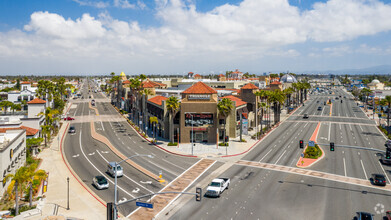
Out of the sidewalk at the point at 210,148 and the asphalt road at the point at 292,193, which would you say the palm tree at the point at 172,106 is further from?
the asphalt road at the point at 292,193

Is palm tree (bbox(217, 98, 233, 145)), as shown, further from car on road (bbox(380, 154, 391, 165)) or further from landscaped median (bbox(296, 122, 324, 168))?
car on road (bbox(380, 154, 391, 165))

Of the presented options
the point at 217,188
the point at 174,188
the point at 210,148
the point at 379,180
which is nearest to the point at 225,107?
the point at 210,148

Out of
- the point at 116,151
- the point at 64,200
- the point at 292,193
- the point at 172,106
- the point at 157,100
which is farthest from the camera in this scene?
the point at 157,100

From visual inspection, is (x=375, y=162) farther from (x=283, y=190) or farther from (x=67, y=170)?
(x=67, y=170)

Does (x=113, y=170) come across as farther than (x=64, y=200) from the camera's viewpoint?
Yes

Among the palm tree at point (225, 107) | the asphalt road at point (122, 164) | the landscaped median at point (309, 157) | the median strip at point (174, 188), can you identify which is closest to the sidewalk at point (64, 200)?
the asphalt road at point (122, 164)

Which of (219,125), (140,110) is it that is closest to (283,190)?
(219,125)

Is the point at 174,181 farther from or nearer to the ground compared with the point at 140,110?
nearer to the ground

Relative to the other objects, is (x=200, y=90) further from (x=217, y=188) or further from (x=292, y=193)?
(x=292, y=193)
